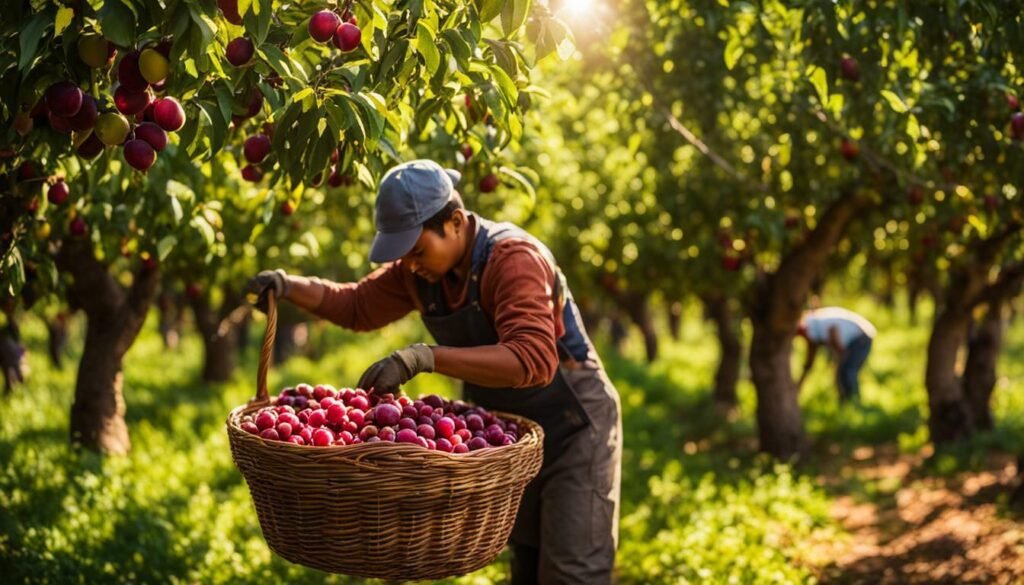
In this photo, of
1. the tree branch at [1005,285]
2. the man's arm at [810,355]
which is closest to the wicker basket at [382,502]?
the tree branch at [1005,285]

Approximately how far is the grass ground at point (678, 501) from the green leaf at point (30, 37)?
9.77ft

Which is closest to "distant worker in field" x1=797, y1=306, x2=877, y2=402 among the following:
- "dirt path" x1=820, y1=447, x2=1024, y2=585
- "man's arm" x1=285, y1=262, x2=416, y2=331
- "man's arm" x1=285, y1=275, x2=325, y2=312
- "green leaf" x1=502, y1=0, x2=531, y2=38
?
"dirt path" x1=820, y1=447, x2=1024, y2=585

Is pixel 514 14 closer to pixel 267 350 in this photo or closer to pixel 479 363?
pixel 479 363

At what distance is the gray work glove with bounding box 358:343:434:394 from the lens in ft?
9.20

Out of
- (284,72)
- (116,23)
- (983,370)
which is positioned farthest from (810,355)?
(116,23)

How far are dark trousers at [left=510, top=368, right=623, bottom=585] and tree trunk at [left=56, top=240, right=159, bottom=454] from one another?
153 inches

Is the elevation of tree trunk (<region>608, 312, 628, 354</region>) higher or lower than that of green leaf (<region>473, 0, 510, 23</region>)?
higher

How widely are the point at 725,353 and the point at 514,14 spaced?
393 inches

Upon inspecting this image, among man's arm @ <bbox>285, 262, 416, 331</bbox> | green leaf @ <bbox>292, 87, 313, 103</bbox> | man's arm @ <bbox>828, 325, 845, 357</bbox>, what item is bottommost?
man's arm @ <bbox>285, 262, 416, 331</bbox>

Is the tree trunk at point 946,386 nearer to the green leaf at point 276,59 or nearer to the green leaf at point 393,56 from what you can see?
the green leaf at point 393,56

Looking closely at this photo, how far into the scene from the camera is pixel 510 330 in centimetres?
316

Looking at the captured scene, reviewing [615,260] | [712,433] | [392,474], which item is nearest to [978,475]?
[712,433]

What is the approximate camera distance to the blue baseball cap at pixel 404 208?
323 cm

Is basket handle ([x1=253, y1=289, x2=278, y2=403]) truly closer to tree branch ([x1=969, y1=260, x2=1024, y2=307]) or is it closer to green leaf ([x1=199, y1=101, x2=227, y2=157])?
green leaf ([x1=199, y1=101, x2=227, y2=157])
